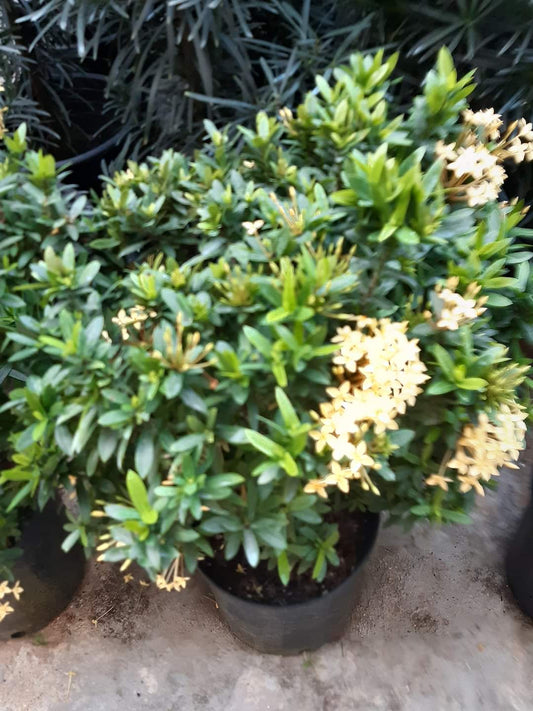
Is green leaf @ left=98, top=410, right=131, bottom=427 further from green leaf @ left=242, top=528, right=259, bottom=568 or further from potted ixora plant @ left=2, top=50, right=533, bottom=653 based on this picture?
green leaf @ left=242, top=528, right=259, bottom=568

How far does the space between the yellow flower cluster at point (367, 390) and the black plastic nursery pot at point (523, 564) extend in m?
0.87

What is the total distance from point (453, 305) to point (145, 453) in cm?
49

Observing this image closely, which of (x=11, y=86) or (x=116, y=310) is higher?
(x=11, y=86)

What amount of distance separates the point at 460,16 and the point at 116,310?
3.49 feet

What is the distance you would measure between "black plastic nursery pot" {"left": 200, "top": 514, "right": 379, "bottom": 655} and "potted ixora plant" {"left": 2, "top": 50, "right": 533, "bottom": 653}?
25 cm

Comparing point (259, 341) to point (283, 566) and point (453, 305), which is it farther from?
point (283, 566)

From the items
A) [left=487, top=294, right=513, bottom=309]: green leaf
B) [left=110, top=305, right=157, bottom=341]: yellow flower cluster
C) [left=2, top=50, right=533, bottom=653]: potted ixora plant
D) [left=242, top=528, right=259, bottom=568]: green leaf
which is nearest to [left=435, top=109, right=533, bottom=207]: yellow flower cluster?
[left=2, top=50, right=533, bottom=653]: potted ixora plant

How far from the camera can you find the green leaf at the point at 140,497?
0.80m

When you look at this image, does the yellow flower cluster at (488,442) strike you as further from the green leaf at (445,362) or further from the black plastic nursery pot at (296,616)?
the black plastic nursery pot at (296,616)

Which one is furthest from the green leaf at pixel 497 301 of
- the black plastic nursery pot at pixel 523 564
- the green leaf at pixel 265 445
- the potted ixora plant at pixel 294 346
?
the black plastic nursery pot at pixel 523 564

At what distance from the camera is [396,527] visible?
67.4 inches

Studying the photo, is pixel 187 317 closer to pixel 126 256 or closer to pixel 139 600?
pixel 126 256

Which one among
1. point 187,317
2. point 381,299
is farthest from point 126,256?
point 381,299

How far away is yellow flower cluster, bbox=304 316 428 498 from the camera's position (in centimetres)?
77
